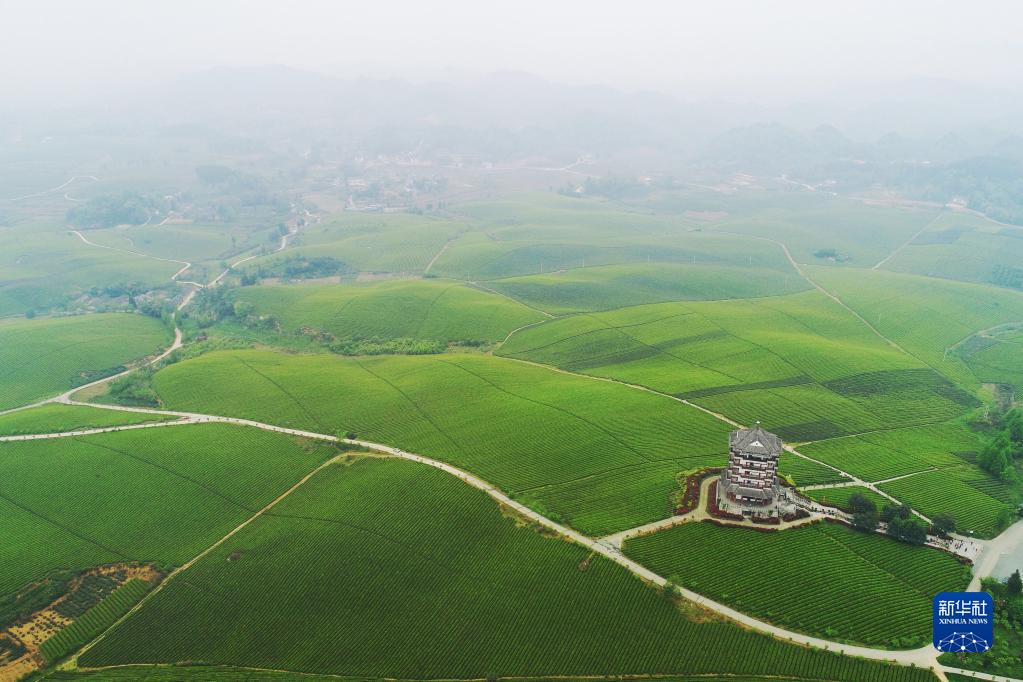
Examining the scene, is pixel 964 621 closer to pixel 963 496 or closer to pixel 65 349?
pixel 963 496

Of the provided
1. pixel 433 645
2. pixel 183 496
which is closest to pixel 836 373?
pixel 433 645

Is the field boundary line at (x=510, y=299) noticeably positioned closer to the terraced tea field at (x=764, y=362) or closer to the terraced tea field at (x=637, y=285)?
the terraced tea field at (x=637, y=285)

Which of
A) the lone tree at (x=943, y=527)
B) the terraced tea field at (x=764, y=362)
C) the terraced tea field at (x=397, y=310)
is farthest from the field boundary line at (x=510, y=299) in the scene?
the lone tree at (x=943, y=527)

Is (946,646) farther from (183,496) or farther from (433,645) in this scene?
(183,496)

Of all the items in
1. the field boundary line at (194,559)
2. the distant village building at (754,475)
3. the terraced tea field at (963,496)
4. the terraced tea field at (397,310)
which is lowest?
the field boundary line at (194,559)

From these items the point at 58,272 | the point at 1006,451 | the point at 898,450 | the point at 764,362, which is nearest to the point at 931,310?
the point at 764,362

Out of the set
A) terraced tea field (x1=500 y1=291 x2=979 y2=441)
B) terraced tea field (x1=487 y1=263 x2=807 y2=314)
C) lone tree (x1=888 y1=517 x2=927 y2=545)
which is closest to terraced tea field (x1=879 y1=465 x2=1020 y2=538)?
lone tree (x1=888 y1=517 x2=927 y2=545)

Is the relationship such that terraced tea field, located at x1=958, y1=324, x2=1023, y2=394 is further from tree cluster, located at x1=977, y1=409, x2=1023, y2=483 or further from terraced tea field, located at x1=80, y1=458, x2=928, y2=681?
terraced tea field, located at x1=80, y1=458, x2=928, y2=681
